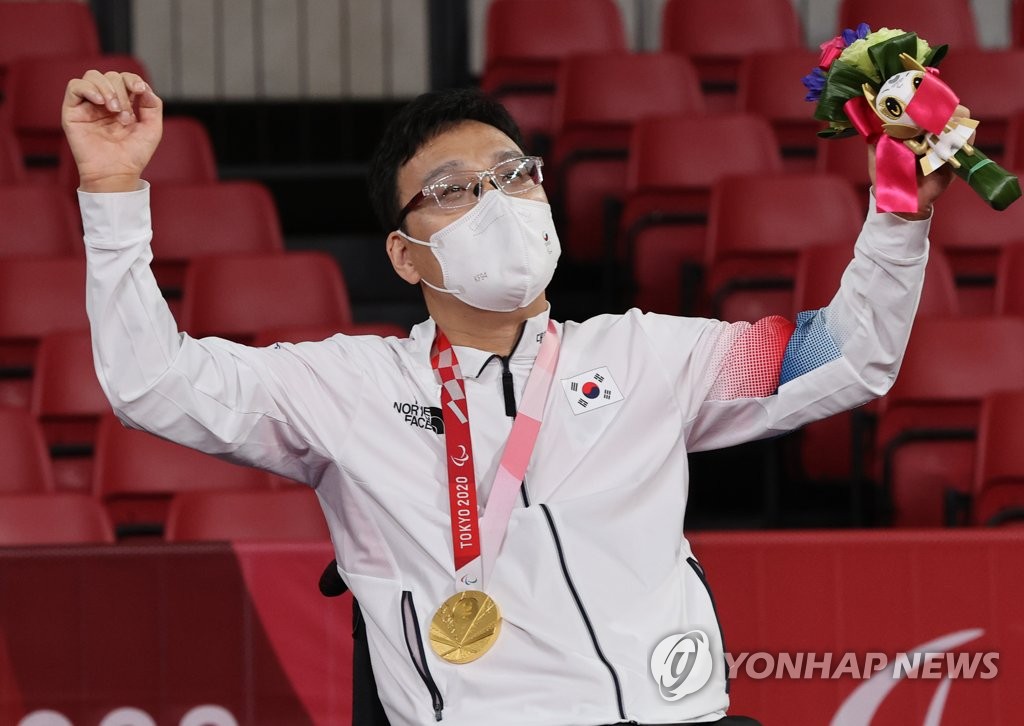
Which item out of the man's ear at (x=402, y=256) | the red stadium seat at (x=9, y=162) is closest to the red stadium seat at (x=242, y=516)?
the man's ear at (x=402, y=256)

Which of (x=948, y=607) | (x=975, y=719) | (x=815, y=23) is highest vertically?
(x=815, y=23)

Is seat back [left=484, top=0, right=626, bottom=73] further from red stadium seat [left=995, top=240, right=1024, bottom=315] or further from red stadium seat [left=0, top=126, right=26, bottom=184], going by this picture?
red stadium seat [left=995, top=240, right=1024, bottom=315]

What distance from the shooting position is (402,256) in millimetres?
2500

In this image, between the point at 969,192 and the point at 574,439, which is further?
the point at 969,192

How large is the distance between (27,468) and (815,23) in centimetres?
528

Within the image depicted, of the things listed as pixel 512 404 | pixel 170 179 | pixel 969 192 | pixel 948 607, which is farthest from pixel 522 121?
pixel 512 404

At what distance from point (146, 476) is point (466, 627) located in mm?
2116

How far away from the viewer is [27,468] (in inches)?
159

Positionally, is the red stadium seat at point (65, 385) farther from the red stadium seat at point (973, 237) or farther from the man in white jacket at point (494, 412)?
the red stadium seat at point (973, 237)

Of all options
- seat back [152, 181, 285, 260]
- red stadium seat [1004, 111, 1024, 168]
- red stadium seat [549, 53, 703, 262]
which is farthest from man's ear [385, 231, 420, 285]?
red stadium seat [1004, 111, 1024, 168]

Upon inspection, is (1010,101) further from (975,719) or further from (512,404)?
(512,404)

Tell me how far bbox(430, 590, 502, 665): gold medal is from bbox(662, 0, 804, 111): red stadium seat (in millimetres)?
5136

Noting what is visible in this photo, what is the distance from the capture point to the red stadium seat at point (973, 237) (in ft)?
17.5

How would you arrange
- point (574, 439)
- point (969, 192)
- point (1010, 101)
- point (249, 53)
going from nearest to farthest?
point (574, 439) < point (969, 192) < point (1010, 101) < point (249, 53)
